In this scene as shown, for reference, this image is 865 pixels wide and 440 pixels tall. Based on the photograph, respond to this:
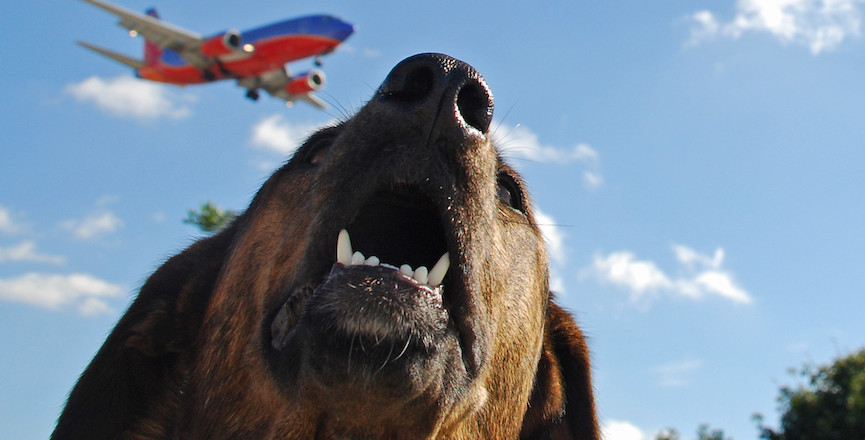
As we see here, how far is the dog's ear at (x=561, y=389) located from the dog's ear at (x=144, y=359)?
184 centimetres

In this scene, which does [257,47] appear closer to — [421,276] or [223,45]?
[223,45]

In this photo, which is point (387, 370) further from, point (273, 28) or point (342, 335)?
point (273, 28)

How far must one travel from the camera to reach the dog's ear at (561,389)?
4070 mm

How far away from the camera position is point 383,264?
2447mm

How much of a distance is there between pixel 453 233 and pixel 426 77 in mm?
546

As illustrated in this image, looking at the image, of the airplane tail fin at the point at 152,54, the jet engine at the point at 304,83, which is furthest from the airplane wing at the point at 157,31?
the airplane tail fin at the point at 152,54

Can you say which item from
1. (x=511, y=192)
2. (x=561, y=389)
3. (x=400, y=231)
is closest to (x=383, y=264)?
(x=400, y=231)

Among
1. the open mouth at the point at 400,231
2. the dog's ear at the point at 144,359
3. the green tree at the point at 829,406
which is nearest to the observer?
the open mouth at the point at 400,231

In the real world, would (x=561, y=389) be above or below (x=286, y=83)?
below

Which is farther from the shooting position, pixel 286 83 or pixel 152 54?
pixel 152 54

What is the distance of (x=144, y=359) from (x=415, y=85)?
1981 millimetres

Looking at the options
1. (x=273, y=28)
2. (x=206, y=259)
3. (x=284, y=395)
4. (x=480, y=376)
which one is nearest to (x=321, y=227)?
(x=284, y=395)

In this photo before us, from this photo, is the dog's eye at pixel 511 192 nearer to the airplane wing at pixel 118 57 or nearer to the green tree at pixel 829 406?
the green tree at pixel 829 406

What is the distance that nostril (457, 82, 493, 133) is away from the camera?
2510 mm
